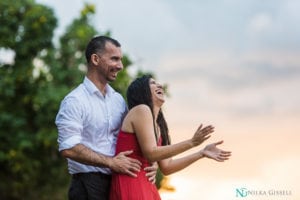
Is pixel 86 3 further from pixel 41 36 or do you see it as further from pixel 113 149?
pixel 113 149

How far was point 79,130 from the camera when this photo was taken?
16.6ft

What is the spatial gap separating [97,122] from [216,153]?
851mm

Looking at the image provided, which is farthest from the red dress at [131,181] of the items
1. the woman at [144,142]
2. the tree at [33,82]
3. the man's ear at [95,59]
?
the tree at [33,82]

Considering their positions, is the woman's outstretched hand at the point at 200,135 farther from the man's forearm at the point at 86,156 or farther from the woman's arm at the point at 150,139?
the man's forearm at the point at 86,156

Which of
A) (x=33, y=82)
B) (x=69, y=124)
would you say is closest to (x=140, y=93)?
(x=69, y=124)

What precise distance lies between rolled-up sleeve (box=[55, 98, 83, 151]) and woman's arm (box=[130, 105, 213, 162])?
1.21 feet

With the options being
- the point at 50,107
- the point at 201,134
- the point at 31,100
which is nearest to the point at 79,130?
the point at 201,134

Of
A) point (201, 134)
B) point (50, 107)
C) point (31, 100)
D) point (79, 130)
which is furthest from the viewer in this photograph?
point (31, 100)

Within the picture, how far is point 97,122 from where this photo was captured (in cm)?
519

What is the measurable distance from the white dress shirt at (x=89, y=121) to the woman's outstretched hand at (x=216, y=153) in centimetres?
68

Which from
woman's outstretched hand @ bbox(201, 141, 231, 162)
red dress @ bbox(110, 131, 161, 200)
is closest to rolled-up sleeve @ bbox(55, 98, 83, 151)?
red dress @ bbox(110, 131, 161, 200)

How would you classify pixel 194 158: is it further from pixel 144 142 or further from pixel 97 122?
pixel 97 122

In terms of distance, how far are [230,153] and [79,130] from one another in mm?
1028

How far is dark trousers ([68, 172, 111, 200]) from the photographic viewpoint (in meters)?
5.21
